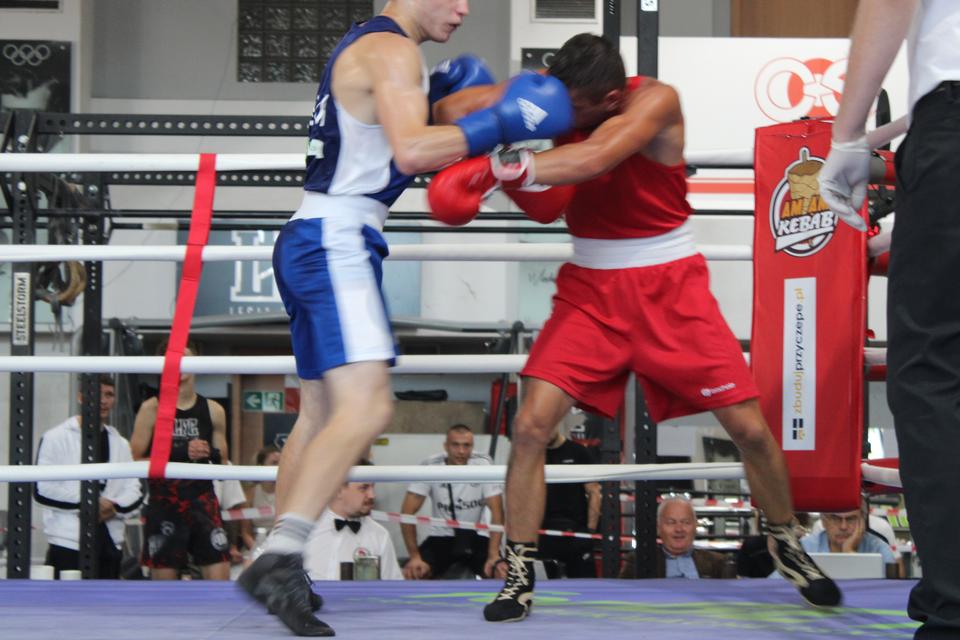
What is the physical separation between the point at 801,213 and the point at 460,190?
93 cm

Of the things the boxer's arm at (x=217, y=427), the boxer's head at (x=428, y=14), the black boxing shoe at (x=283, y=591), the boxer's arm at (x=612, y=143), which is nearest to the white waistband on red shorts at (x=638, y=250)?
the boxer's arm at (x=612, y=143)

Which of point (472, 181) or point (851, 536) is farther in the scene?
point (851, 536)

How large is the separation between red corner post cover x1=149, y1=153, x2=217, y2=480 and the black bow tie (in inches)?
77.3

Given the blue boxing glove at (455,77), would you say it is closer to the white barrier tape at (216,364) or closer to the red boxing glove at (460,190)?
the red boxing glove at (460,190)

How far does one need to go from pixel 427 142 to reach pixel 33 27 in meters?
7.83

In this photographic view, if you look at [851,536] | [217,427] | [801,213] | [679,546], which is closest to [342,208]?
[801,213]

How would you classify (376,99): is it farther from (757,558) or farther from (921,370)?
(757,558)

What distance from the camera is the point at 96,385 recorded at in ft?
10.4

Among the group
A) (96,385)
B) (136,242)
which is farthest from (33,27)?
(96,385)

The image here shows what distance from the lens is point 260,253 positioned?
2.67 m

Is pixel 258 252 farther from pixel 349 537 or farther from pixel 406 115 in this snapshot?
pixel 349 537

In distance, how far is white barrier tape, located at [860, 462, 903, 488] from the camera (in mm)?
2381

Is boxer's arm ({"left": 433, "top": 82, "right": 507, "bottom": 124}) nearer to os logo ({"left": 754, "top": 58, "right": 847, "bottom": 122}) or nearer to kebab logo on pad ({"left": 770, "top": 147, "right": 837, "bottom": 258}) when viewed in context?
kebab logo on pad ({"left": 770, "top": 147, "right": 837, "bottom": 258})

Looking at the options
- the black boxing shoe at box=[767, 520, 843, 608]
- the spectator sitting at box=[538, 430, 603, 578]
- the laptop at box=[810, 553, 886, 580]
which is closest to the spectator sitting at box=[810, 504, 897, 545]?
the spectator sitting at box=[538, 430, 603, 578]
